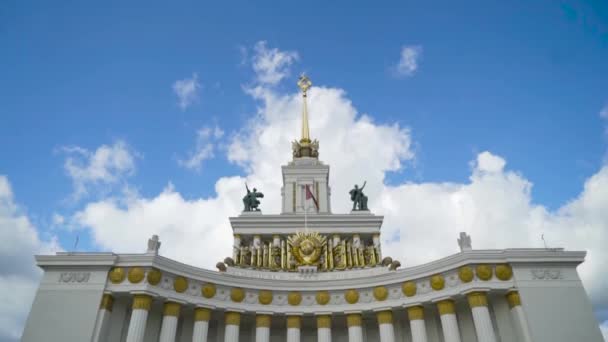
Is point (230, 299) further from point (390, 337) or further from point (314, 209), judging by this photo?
point (314, 209)

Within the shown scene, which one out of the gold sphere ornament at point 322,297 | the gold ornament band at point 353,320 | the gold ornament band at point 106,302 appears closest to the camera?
the gold ornament band at point 106,302

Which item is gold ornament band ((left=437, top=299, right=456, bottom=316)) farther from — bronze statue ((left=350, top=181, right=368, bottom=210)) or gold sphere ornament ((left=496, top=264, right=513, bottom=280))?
bronze statue ((left=350, top=181, right=368, bottom=210))

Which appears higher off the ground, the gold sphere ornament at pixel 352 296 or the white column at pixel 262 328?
the gold sphere ornament at pixel 352 296

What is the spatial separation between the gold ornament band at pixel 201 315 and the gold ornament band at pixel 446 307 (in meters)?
11.8

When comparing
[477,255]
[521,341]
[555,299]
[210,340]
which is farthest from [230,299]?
[555,299]

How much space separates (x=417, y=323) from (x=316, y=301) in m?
5.43

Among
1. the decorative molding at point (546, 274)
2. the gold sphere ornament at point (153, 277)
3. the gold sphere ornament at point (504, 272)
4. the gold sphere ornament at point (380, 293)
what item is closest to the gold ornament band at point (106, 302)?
the gold sphere ornament at point (153, 277)

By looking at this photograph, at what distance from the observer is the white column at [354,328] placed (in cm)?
2131

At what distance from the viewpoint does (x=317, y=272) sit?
80.4 ft

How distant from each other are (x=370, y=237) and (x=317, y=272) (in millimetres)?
9171

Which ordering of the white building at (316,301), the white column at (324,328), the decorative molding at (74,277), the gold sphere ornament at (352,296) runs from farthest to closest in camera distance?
the gold sphere ornament at (352,296) < the white column at (324,328) < the decorative molding at (74,277) < the white building at (316,301)

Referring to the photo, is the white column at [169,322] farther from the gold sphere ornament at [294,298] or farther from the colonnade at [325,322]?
the gold sphere ornament at [294,298]

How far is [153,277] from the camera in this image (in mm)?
20062

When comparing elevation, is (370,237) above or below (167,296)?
above
